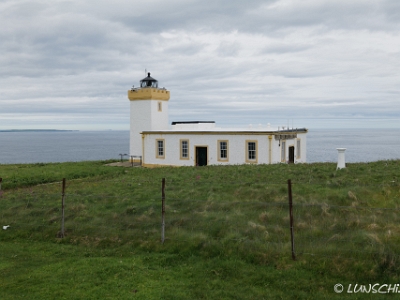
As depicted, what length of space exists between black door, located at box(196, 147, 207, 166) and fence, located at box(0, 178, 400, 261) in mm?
15003

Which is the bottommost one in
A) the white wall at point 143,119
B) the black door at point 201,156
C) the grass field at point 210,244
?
the grass field at point 210,244

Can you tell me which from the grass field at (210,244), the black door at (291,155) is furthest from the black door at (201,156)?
the grass field at (210,244)

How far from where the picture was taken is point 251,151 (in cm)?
2870

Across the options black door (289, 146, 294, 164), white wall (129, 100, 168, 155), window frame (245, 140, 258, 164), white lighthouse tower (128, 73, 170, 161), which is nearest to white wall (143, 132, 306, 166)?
window frame (245, 140, 258, 164)

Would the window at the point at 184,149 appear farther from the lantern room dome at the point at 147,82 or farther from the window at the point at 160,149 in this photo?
the lantern room dome at the point at 147,82

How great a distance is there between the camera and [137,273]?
836 cm

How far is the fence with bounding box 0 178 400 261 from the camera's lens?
9.05 m

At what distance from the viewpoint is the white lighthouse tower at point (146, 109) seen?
111 ft

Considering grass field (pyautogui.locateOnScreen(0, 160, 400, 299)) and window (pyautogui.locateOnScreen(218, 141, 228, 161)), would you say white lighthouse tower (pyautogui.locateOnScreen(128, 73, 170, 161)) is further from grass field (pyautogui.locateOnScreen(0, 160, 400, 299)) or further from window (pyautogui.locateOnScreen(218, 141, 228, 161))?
grass field (pyautogui.locateOnScreen(0, 160, 400, 299))

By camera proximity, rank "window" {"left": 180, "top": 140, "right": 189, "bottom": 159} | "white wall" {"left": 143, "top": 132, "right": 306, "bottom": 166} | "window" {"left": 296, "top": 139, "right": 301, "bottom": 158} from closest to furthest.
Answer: "white wall" {"left": 143, "top": 132, "right": 306, "bottom": 166}
"window" {"left": 180, "top": 140, "right": 189, "bottom": 159}
"window" {"left": 296, "top": 139, "right": 301, "bottom": 158}

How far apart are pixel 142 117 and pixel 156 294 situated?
27.7 metres

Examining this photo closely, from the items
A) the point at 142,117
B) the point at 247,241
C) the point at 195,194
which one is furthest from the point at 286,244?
the point at 142,117

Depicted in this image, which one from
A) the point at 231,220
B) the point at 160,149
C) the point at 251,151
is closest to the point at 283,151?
the point at 251,151

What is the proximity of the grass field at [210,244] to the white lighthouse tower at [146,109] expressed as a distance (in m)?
19.3
